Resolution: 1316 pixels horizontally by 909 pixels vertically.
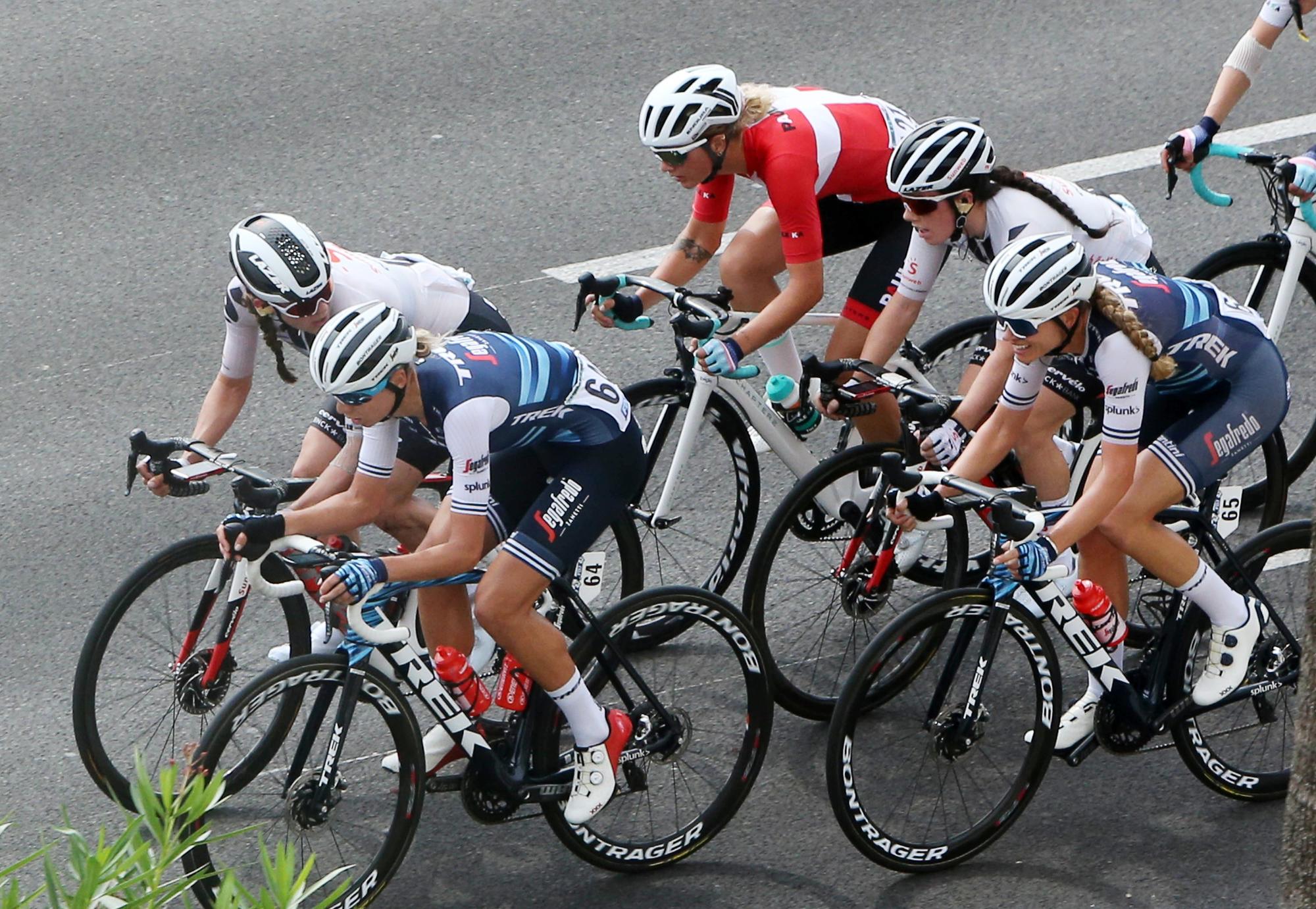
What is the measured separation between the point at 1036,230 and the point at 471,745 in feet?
8.71

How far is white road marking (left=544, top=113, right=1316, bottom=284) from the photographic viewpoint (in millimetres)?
8500

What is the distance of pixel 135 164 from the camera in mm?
9438

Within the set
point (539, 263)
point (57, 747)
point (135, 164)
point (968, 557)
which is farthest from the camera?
point (135, 164)

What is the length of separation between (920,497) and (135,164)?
5948 millimetres

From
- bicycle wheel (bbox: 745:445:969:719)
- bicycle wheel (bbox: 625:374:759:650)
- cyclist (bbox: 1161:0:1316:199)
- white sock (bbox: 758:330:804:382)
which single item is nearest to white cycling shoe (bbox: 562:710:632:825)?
bicycle wheel (bbox: 745:445:969:719)

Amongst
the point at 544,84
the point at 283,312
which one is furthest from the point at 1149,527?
the point at 544,84

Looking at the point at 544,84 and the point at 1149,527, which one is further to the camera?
→ the point at 544,84

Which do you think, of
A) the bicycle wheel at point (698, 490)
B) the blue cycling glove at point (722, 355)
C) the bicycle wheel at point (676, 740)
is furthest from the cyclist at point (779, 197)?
the bicycle wheel at point (676, 740)

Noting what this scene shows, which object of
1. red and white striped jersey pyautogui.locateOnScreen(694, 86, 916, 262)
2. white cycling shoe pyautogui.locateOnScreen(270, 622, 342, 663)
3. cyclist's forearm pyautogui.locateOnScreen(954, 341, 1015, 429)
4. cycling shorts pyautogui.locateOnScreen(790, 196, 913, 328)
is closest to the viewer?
white cycling shoe pyautogui.locateOnScreen(270, 622, 342, 663)

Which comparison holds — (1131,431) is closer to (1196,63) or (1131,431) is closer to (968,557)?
(968,557)

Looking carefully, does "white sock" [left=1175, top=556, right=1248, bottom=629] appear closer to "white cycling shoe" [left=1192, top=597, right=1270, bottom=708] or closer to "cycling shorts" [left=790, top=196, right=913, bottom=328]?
"white cycling shoe" [left=1192, top=597, right=1270, bottom=708]

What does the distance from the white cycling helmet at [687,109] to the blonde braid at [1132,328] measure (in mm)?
1600

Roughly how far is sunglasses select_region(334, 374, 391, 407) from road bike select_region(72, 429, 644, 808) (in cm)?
57

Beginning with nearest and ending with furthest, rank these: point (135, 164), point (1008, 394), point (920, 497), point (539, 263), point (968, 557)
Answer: point (920, 497), point (1008, 394), point (968, 557), point (539, 263), point (135, 164)
